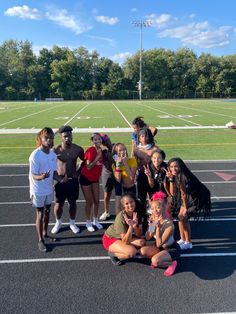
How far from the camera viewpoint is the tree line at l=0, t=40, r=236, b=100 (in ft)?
271

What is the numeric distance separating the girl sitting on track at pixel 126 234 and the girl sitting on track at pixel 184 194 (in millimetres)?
663

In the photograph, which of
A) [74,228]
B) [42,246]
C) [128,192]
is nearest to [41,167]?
[42,246]

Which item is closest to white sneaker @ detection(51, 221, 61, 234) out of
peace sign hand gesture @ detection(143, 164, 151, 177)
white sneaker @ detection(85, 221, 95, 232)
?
white sneaker @ detection(85, 221, 95, 232)

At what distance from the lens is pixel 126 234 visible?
4.51 meters

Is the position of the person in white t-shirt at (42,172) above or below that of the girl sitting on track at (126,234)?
above

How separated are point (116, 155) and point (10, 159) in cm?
729

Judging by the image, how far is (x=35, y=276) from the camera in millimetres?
4328

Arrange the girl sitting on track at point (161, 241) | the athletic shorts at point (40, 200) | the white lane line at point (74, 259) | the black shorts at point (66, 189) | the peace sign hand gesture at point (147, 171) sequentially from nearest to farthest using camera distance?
1. the girl sitting on track at point (161, 241)
2. the white lane line at point (74, 259)
3. the athletic shorts at point (40, 200)
4. the peace sign hand gesture at point (147, 171)
5. the black shorts at point (66, 189)

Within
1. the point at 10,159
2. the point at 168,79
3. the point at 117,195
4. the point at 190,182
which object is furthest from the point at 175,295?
the point at 168,79

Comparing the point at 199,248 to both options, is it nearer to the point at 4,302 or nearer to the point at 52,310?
the point at 52,310

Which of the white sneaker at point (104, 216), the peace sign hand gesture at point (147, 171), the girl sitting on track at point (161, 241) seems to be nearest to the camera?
the girl sitting on track at point (161, 241)

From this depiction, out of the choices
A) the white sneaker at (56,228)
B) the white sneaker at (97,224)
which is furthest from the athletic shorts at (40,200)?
the white sneaker at (97,224)

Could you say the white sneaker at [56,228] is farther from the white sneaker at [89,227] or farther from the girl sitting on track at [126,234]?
the girl sitting on track at [126,234]

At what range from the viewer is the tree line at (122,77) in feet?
271
